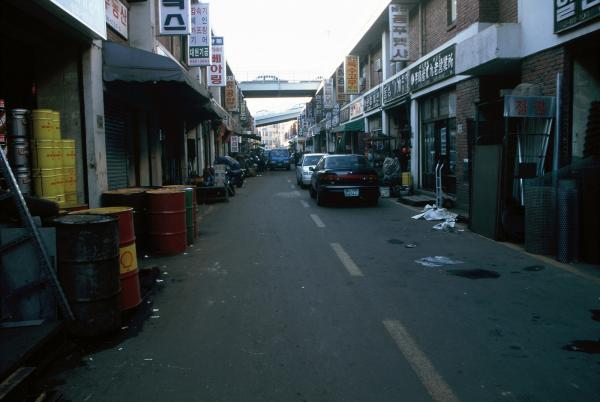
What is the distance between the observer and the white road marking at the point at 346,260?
286 inches

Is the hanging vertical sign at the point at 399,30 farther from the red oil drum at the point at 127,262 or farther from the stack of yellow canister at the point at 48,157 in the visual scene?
the red oil drum at the point at 127,262

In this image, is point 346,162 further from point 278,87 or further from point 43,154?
point 278,87

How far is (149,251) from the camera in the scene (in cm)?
878

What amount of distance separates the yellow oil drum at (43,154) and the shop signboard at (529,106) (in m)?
7.41

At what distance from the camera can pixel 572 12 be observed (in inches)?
353

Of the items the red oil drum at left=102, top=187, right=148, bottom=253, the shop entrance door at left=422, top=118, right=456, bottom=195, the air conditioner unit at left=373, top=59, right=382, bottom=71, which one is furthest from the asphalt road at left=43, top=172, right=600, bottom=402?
the air conditioner unit at left=373, top=59, right=382, bottom=71

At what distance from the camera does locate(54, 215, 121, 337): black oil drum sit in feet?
15.4

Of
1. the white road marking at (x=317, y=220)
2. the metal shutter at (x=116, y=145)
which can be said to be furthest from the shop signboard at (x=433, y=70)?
the metal shutter at (x=116, y=145)

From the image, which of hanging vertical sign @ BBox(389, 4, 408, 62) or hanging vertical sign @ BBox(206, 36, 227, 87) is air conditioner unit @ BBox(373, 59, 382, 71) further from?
hanging vertical sign @ BBox(206, 36, 227, 87)

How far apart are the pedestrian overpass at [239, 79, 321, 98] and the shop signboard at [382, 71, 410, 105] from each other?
3633 cm

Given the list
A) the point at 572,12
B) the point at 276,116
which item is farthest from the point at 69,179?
the point at 276,116

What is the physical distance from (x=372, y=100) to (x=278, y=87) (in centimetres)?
3368

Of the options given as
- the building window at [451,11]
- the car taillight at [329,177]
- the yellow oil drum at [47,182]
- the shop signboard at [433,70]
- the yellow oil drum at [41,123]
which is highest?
the building window at [451,11]

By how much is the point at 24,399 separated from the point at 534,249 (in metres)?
7.44
